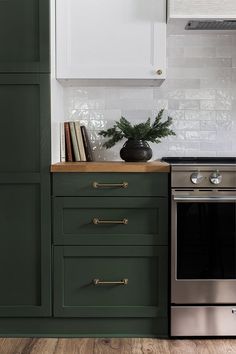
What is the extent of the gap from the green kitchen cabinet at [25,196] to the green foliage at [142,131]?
0.52 meters

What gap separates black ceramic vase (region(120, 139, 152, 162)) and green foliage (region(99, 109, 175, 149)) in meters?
0.04

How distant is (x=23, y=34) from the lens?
257 centimetres

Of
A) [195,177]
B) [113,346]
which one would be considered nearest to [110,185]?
[195,177]

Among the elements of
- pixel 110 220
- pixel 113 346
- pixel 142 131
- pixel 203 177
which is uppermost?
pixel 142 131

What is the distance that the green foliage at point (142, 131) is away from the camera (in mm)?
2893

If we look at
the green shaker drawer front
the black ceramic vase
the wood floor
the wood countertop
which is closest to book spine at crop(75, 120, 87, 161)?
the black ceramic vase

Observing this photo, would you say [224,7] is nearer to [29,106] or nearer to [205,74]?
[205,74]

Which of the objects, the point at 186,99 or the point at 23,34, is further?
the point at 186,99

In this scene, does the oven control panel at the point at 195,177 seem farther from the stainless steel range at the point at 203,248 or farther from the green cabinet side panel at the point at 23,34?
the green cabinet side panel at the point at 23,34

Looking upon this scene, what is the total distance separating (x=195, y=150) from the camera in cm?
323

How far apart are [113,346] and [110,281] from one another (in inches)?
12.7

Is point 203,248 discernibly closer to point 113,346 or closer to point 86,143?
point 113,346

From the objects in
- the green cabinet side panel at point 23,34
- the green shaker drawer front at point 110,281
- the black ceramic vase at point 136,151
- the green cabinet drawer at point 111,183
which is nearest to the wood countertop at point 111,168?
the green cabinet drawer at point 111,183

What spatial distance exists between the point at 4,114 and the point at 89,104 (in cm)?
75
